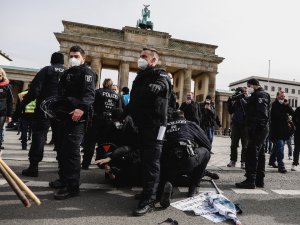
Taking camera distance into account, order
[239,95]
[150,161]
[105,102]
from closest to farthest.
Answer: [150,161]
[105,102]
[239,95]

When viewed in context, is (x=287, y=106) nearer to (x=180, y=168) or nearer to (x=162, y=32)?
(x=180, y=168)

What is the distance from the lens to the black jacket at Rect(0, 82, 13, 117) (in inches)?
296

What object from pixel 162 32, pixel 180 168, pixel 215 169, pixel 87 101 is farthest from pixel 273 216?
pixel 162 32

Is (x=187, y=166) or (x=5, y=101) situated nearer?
(x=187, y=166)

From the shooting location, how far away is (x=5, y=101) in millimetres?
7609

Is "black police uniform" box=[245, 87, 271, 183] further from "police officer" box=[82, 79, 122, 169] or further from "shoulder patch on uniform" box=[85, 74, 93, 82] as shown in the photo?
"shoulder patch on uniform" box=[85, 74, 93, 82]

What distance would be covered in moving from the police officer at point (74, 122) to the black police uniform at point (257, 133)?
320cm

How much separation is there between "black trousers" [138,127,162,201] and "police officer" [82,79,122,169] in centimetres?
287

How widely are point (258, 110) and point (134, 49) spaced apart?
3596cm

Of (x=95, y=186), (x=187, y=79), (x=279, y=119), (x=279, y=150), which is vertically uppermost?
(x=187, y=79)

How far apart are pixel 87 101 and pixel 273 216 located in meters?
2.92

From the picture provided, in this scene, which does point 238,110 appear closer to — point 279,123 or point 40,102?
point 279,123

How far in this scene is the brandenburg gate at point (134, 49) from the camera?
3862 centimetres

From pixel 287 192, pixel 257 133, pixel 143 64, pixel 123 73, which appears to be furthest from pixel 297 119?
pixel 123 73
